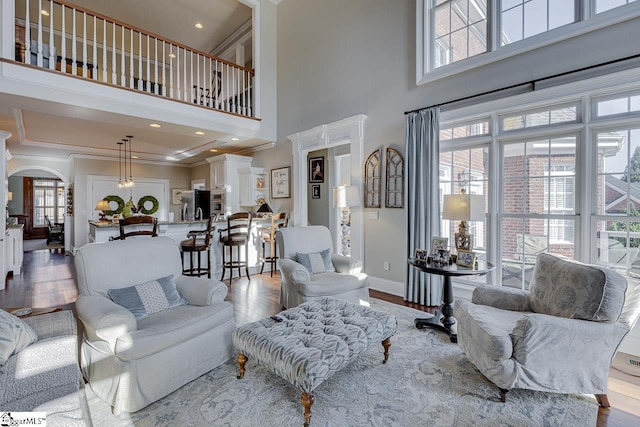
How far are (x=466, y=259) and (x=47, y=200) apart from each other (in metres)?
14.6

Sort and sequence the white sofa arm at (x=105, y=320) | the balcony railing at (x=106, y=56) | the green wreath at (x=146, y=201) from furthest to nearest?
1. the green wreath at (x=146, y=201)
2. the balcony railing at (x=106, y=56)
3. the white sofa arm at (x=105, y=320)

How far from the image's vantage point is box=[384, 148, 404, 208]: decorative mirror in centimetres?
417

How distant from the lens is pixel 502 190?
349 centimetres

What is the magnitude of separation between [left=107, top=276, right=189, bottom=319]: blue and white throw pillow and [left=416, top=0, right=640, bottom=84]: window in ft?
12.4

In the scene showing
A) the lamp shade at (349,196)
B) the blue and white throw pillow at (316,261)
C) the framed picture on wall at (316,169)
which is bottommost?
the blue and white throw pillow at (316,261)

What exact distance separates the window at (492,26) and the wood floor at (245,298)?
117 inches

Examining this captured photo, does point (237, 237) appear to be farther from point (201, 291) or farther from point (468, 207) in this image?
point (468, 207)

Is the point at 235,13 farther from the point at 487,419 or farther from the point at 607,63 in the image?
the point at 487,419

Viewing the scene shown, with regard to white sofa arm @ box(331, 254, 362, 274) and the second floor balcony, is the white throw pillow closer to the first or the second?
white sofa arm @ box(331, 254, 362, 274)

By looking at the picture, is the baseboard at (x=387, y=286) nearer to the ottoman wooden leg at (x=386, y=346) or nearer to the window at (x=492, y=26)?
the ottoman wooden leg at (x=386, y=346)

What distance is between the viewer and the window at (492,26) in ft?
9.15

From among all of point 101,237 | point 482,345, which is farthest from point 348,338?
point 101,237

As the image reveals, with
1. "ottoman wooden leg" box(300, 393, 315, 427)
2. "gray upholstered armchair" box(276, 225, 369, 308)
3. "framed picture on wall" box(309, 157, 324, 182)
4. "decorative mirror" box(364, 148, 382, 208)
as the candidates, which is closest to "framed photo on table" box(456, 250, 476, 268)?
"gray upholstered armchair" box(276, 225, 369, 308)

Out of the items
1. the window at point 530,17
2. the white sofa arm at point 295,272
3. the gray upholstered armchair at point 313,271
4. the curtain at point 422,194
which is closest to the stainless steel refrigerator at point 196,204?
the gray upholstered armchair at point 313,271
